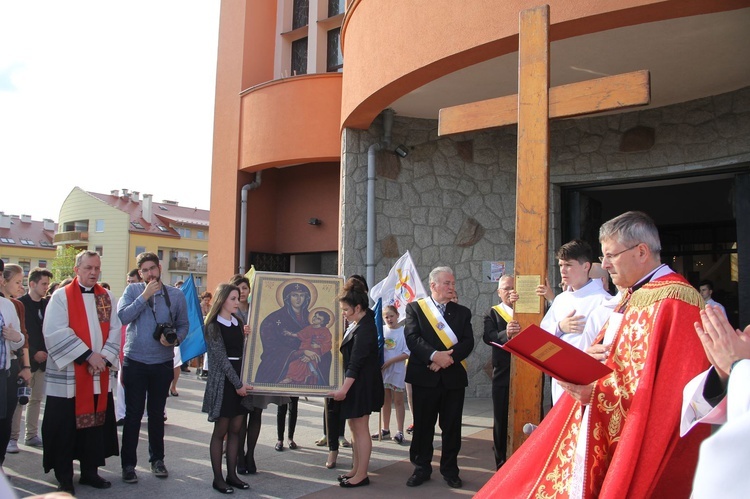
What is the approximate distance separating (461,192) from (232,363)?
5434 mm

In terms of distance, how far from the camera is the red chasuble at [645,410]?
2861 mm

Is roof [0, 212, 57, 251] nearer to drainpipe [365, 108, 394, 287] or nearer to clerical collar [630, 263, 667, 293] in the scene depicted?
drainpipe [365, 108, 394, 287]

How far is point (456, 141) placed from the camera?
10023mm

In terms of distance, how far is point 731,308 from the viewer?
10.5 metres

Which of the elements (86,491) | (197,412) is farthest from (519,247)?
(197,412)

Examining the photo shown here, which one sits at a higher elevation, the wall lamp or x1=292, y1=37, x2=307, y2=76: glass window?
x1=292, y1=37, x2=307, y2=76: glass window

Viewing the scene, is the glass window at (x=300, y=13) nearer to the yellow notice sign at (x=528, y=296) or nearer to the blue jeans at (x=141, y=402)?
the blue jeans at (x=141, y=402)

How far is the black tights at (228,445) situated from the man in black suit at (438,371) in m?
1.49

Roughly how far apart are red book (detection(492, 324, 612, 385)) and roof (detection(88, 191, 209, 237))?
2356 inches

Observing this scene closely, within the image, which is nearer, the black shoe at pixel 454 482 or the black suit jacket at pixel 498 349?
the black shoe at pixel 454 482

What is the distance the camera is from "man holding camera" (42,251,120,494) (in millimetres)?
5285

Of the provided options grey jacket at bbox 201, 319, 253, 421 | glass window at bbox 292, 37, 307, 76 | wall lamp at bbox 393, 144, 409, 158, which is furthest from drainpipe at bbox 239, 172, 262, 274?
grey jacket at bbox 201, 319, 253, 421

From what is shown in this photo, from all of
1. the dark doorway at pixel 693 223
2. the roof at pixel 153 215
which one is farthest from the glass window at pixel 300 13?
the roof at pixel 153 215

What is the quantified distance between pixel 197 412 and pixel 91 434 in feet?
12.2
